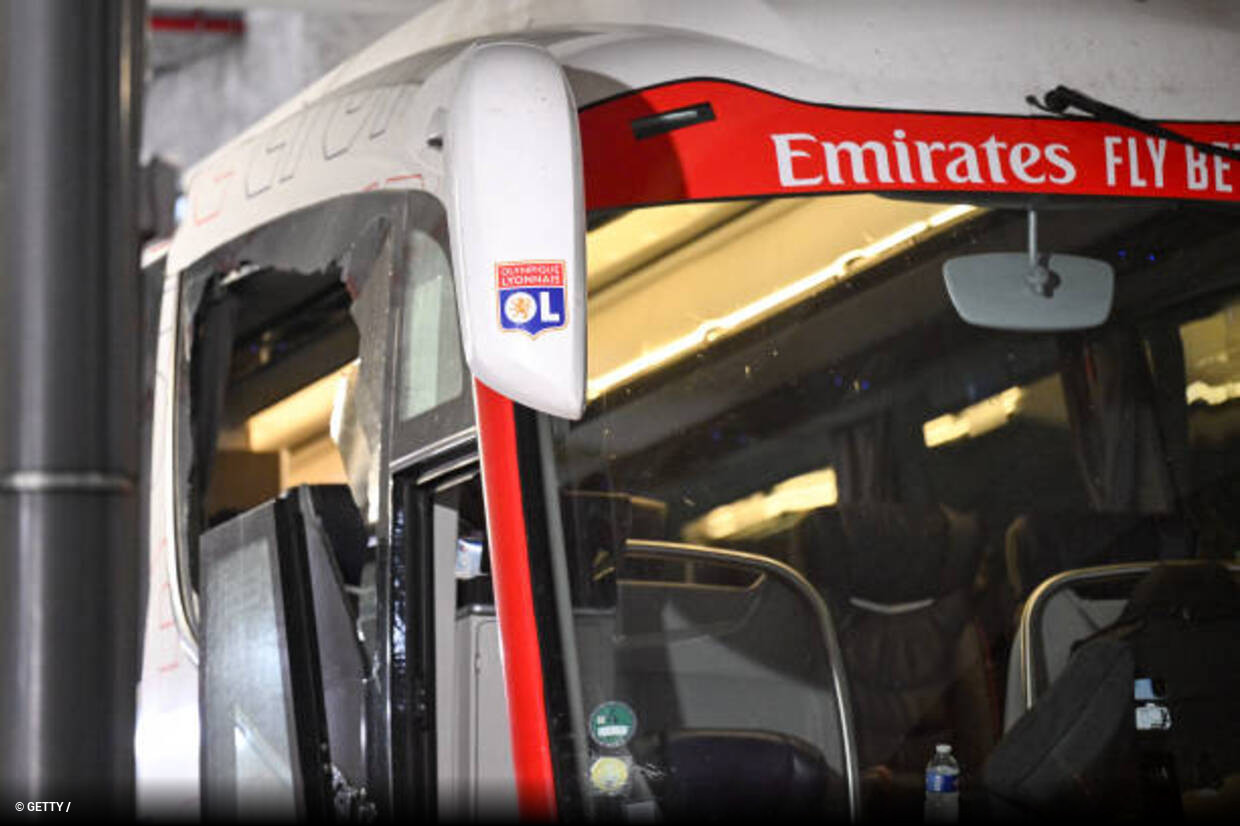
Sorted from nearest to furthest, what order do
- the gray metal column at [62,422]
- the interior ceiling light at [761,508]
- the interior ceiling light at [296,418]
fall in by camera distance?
the gray metal column at [62,422]
the interior ceiling light at [761,508]
the interior ceiling light at [296,418]

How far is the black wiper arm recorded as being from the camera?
3969 millimetres

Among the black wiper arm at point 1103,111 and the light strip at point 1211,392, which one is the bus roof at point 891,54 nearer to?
the black wiper arm at point 1103,111

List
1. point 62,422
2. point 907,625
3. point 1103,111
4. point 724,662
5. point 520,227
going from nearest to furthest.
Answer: point 62,422, point 520,227, point 724,662, point 1103,111, point 907,625

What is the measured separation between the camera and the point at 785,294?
3.98 metres

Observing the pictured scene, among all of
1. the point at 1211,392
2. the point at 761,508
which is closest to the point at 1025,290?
the point at 1211,392

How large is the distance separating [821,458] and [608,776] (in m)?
0.67

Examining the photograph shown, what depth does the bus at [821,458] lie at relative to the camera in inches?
149

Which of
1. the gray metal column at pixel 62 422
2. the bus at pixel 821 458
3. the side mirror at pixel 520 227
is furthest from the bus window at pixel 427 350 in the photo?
the gray metal column at pixel 62 422

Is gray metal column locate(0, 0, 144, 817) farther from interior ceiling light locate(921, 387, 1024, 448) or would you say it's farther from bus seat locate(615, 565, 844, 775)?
interior ceiling light locate(921, 387, 1024, 448)

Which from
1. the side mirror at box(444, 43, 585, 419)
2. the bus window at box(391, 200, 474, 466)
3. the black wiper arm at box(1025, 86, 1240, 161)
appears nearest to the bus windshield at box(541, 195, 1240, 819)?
the black wiper arm at box(1025, 86, 1240, 161)

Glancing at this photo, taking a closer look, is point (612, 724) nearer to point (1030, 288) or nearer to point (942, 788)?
point (942, 788)

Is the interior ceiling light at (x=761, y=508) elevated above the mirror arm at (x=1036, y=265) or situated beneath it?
situated beneath

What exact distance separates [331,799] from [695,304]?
1093 millimetres

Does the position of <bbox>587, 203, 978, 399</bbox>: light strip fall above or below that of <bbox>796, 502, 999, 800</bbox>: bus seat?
above
